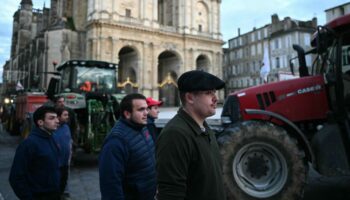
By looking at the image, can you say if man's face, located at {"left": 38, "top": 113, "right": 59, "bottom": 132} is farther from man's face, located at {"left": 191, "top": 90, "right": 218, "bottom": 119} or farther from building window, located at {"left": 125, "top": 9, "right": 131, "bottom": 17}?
building window, located at {"left": 125, "top": 9, "right": 131, "bottom": 17}

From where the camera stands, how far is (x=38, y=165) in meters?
3.00

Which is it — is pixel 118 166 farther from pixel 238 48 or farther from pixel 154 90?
pixel 238 48

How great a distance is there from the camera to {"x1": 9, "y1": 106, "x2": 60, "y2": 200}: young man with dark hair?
9.08 feet

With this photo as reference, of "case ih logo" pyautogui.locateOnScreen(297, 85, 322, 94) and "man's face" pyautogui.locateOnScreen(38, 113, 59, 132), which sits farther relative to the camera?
"case ih logo" pyautogui.locateOnScreen(297, 85, 322, 94)

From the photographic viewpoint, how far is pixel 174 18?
128ft

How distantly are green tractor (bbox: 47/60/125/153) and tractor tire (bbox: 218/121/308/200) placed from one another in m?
4.38

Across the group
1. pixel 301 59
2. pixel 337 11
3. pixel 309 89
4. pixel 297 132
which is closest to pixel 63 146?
pixel 297 132

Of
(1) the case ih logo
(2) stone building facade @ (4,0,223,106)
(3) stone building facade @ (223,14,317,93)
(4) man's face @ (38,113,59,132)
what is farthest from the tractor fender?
(3) stone building facade @ (223,14,317,93)

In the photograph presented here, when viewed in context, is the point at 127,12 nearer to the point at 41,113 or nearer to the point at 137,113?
the point at 41,113

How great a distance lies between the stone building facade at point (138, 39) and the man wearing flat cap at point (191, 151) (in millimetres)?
27609

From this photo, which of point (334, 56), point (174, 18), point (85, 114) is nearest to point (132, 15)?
point (174, 18)

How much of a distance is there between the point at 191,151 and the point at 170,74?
3775cm

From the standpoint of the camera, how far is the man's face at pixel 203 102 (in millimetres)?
1841

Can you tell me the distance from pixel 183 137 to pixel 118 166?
87cm
